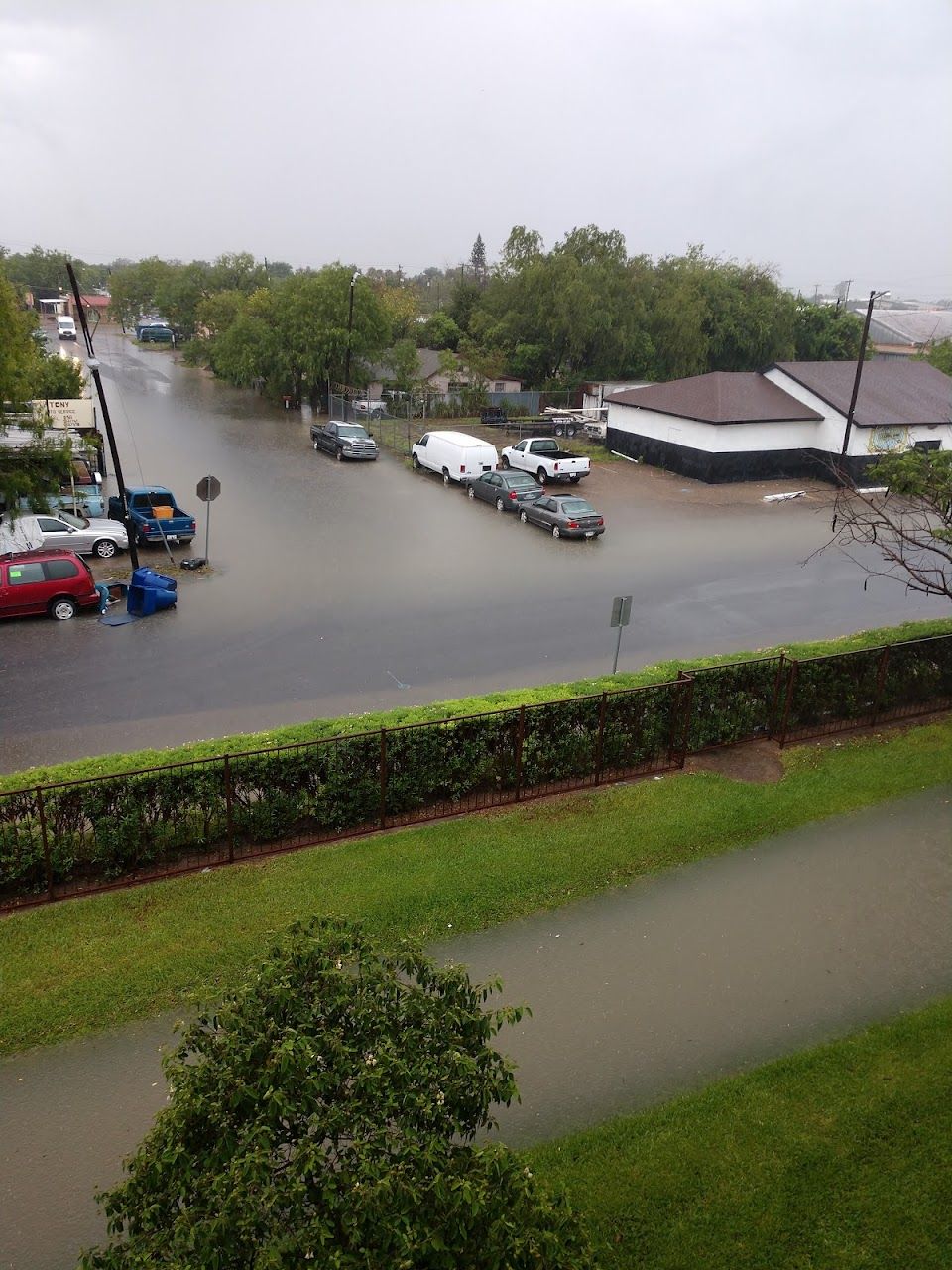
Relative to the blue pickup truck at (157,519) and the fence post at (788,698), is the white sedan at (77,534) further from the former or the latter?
the fence post at (788,698)

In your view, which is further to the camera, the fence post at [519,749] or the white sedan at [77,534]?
the white sedan at [77,534]

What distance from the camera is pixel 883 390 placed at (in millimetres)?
34562

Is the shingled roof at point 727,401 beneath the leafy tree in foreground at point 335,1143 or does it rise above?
above

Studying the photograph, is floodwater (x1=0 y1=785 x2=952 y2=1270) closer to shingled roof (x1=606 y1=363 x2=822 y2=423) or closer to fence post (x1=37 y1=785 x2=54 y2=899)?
fence post (x1=37 y1=785 x2=54 y2=899)

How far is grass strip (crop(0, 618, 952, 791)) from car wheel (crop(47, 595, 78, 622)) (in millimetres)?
6170

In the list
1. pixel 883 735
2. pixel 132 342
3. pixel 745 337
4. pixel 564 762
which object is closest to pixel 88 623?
pixel 564 762

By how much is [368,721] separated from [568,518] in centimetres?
1445

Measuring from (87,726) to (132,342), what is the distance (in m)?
89.5

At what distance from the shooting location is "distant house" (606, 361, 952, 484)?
32.1 meters

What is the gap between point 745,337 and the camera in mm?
53812

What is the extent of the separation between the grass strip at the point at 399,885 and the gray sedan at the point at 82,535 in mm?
12834

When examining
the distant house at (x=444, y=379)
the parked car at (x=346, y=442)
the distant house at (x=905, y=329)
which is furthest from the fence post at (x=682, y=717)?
the distant house at (x=905, y=329)

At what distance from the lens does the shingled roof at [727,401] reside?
32.1m

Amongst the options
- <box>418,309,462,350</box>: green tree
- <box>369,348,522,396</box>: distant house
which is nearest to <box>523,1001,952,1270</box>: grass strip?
<box>369,348,522,396</box>: distant house
